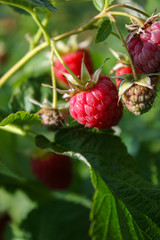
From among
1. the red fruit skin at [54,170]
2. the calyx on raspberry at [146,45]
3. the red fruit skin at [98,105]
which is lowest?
the red fruit skin at [54,170]

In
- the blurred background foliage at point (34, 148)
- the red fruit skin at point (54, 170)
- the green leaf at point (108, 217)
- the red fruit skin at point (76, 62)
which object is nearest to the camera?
the green leaf at point (108, 217)

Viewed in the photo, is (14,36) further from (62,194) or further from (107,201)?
(107,201)

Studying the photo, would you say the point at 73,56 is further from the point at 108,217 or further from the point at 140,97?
the point at 108,217

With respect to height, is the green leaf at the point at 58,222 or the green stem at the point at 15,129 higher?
the green stem at the point at 15,129

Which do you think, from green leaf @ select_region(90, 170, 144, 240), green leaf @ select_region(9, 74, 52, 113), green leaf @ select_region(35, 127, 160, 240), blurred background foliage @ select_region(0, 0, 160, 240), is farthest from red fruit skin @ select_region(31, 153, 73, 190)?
green leaf @ select_region(90, 170, 144, 240)

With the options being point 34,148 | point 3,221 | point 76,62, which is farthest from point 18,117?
point 3,221

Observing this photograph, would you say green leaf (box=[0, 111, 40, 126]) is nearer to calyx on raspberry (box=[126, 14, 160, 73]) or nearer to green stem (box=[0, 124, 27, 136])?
green stem (box=[0, 124, 27, 136])

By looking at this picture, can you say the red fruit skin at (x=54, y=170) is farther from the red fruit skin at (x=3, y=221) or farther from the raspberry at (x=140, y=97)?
the raspberry at (x=140, y=97)

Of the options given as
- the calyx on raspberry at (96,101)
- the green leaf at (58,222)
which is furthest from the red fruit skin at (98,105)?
the green leaf at (58,222)
